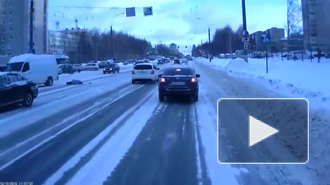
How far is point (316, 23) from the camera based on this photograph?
347 feet

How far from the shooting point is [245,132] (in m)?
9.55

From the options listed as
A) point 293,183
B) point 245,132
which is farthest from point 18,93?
point 293,183

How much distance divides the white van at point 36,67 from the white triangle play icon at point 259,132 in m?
21.1

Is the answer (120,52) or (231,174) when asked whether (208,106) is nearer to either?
(231,174)

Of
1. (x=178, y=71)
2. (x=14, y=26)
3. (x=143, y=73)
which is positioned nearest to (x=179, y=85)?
(x=178, y=71)

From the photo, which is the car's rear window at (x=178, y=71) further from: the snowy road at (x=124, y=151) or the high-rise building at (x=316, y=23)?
the high-rise building at (x=316, y=23)

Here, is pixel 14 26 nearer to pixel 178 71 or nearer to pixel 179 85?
pixel 178 71

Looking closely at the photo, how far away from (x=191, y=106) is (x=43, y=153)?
8.32 metres

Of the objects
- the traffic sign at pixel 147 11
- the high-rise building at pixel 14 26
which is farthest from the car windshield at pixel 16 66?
the high-rise building at pixel 14 26

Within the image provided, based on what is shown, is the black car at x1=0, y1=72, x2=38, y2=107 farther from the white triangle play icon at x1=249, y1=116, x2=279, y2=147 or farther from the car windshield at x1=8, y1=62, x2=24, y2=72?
the car windshield at x1=8, y1=62, x2=24, y2=72

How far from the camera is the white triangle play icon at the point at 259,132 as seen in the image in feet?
28.6
